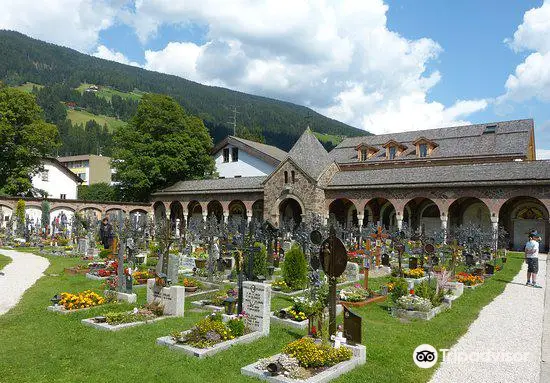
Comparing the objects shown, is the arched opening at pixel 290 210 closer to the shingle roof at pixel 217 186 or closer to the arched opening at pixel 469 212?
the shingle roof at pixel 217 186

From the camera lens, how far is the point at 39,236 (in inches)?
1256

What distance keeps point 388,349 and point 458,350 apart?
142cm

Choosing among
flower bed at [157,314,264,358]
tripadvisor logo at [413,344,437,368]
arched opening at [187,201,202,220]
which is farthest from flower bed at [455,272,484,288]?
arched opening at [187,201,202,220]

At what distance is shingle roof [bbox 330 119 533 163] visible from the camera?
115ft

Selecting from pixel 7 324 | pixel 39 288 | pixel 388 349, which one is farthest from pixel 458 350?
pixel 39 288

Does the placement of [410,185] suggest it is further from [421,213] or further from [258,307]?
[258,307]

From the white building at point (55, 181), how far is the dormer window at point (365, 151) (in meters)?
33.8

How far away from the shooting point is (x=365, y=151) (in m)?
42.7

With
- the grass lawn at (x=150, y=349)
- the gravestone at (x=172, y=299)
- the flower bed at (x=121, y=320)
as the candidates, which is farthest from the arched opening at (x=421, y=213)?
the flower bed at (x=121, y=320)

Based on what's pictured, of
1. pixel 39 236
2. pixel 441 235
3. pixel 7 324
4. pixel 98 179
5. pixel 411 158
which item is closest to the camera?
pixel 7 324

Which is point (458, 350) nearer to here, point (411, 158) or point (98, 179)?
point (411, 158)

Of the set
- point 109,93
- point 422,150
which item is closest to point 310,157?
point 422,150

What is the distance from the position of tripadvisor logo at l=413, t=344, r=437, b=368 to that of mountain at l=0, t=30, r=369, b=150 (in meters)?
118

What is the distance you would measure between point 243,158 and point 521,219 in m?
29.6
